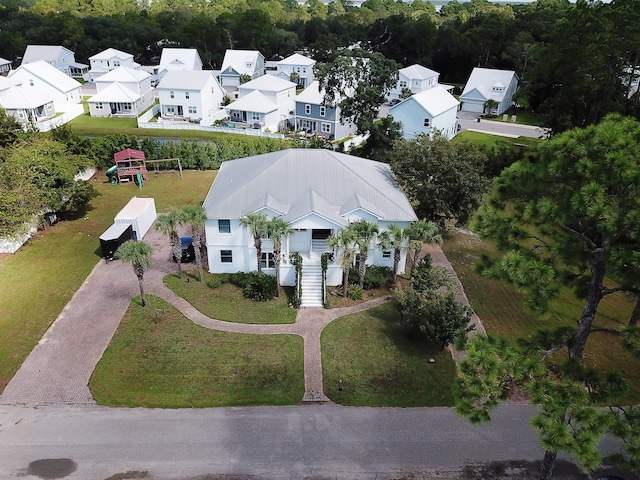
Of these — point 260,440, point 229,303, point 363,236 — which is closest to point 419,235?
point 363,236

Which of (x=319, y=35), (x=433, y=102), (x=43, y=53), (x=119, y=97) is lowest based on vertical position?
(x=119, y=97)

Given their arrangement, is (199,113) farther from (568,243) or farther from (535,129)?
(568,243)

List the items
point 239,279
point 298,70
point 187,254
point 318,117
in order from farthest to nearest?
point 298,70, point 318,117, point 187,254, point 239,279

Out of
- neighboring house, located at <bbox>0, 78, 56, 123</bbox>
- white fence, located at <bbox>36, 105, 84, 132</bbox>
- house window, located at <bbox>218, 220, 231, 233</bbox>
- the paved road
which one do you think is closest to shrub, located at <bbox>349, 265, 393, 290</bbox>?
house window, located at <bbox>218, 220, 231, 233</bbox>

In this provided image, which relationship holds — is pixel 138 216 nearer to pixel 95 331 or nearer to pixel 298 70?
pixel 95 331

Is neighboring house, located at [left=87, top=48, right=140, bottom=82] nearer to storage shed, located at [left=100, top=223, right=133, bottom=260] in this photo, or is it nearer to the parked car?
storage shed, located at [left=100, top=223, right=133, bottom=260]

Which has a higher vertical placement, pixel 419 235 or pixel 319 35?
pixel 319 35

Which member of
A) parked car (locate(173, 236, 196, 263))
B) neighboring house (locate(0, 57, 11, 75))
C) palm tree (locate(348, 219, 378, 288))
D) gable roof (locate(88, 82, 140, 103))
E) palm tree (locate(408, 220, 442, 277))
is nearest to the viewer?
palm tree (locate(348, 219, 378, 288))
